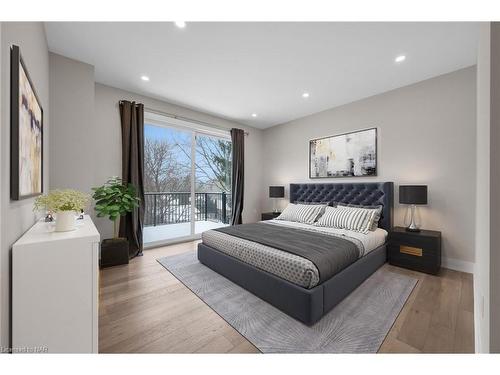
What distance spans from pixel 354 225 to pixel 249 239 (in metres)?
1.58

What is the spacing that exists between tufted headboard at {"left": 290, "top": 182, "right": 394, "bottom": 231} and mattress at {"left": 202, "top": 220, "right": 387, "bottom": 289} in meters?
0.40

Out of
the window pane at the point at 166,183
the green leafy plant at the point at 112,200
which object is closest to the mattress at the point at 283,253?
the green leafy plant at the point at 112,200

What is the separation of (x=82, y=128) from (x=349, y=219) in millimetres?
3921

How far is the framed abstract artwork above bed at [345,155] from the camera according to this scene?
11.0 ft

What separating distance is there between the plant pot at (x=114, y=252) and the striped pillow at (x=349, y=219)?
120 inches

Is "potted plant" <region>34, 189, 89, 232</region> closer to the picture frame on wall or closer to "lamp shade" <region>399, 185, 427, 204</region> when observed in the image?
the picture frame on wall

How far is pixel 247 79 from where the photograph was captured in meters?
2.84

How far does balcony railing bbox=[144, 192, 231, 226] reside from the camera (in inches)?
164

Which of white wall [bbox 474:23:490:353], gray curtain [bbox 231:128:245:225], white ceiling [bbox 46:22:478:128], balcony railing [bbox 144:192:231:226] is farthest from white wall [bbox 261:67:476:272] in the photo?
balcony railing [bbox 144:192:231:226]

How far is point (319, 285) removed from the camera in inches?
67.1

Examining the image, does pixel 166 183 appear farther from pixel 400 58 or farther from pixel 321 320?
pixel 400 58

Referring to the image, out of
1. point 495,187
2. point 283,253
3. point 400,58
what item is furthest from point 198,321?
point 400,58

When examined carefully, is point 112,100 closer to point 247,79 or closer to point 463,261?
point 247,79

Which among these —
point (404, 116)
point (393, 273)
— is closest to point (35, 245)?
point (393, 273)
